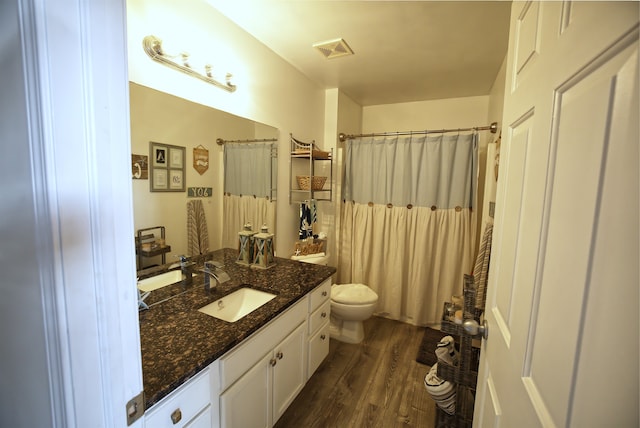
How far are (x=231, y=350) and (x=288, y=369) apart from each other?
57 cm

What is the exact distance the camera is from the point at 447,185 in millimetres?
2545

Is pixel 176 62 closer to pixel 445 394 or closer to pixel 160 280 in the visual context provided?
pixel 160 280

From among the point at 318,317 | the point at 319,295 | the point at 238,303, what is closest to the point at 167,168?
the point at 238,303

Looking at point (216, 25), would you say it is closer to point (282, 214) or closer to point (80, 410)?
point (282, 214)

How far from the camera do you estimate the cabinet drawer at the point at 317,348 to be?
5.66 ft

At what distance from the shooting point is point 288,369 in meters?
1.49

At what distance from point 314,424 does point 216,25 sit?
8.01 ft

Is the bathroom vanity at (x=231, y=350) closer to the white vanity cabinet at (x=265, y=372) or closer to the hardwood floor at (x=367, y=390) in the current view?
the white vanity cabinet at (x=265, y=372)

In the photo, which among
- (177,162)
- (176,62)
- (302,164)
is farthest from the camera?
(302,164)

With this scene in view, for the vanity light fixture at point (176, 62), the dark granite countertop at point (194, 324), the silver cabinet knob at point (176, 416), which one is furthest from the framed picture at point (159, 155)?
the silver cabinet knob at point (176, 416)

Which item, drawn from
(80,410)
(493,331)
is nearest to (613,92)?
(493,331)

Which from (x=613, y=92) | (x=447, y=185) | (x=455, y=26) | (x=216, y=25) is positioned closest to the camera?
(x=613, y=92)

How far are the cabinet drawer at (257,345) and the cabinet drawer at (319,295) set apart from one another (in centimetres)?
11

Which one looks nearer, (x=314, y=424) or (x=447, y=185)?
(x=314, y=424)
